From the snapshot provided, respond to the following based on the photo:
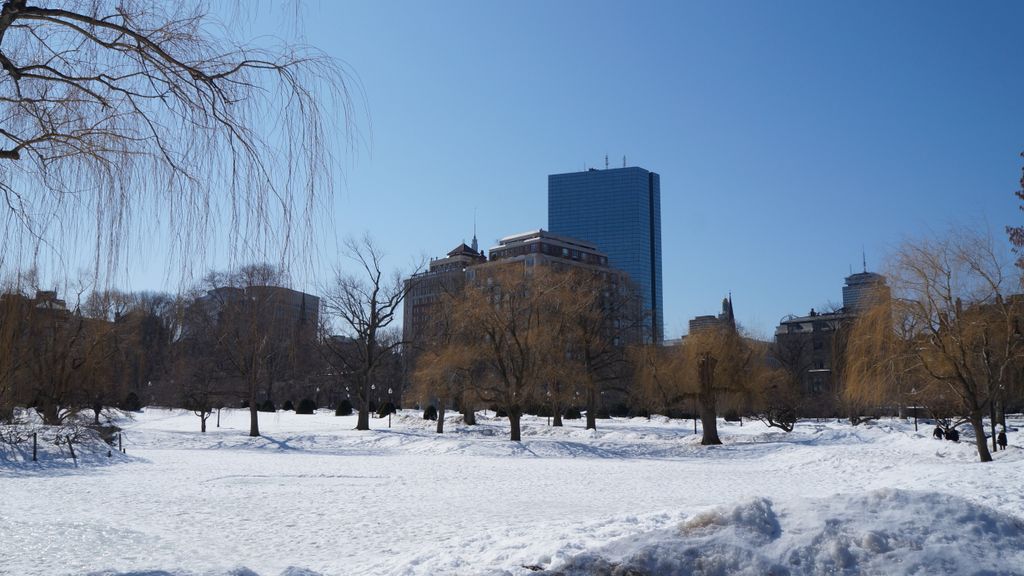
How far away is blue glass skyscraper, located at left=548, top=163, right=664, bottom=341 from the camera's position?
194375 millimetres

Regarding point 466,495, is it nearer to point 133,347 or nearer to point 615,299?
point 133,347

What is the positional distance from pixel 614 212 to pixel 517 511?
608 feet

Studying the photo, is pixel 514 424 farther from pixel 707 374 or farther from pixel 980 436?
pixel 980 436

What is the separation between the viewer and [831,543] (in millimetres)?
6375

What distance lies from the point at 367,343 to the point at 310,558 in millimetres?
33857

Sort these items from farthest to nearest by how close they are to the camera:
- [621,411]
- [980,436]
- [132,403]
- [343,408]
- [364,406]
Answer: [621,411] → [132,403] → [343,408] → [364,406] → [980,436]

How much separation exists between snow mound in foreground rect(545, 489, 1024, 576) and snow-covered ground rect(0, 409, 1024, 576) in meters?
0.02

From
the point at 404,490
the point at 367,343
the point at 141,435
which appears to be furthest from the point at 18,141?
the point at 367,343

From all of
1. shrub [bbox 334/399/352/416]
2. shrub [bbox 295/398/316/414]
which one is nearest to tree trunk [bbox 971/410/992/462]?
shrub [bbox 334/399/352/416]

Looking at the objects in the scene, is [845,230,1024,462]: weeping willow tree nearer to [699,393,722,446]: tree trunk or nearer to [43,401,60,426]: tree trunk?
[699,393,722,446]: tree trunk

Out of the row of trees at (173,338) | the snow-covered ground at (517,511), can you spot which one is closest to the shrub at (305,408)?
the row of trees at (173,338)

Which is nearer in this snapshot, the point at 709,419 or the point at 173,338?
the point at 173,338

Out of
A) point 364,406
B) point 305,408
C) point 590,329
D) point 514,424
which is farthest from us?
point 305,408

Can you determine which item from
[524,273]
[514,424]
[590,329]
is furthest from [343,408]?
[514,424]
